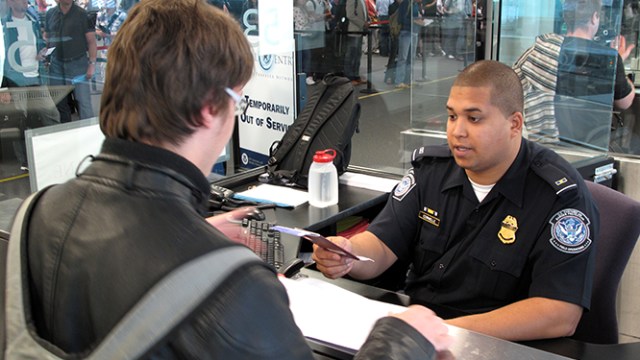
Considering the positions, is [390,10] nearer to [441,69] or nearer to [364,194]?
[441,69]

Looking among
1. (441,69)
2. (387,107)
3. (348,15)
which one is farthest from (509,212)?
(348,15)

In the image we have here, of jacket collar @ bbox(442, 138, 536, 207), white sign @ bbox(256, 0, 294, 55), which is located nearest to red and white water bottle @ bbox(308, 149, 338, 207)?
jacket collar @ bbox(442, 138, 536, 207)

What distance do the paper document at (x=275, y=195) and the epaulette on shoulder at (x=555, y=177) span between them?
960mm

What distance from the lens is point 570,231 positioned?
5.70ft

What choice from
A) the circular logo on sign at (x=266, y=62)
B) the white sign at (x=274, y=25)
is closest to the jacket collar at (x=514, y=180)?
the white sign at (x=274, y=25)

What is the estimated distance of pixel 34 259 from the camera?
89 centimetres

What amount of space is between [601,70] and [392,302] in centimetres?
239

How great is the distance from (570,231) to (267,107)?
8.52 ft

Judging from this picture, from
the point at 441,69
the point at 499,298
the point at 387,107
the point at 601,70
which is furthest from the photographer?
the point at 387,107

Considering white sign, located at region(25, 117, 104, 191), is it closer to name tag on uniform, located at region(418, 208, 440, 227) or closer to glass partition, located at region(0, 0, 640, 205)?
glass partition, located at region(0, 0, 640, 205)

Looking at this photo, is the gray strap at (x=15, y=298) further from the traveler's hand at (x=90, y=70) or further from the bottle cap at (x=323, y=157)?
the traveler's hand at (x=90, y=70)

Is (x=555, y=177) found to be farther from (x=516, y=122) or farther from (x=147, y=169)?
(x=147, y=169)

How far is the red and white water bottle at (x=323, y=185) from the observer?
2492mm

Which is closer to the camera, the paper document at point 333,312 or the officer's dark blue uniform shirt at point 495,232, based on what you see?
the paper document at point 333,312
